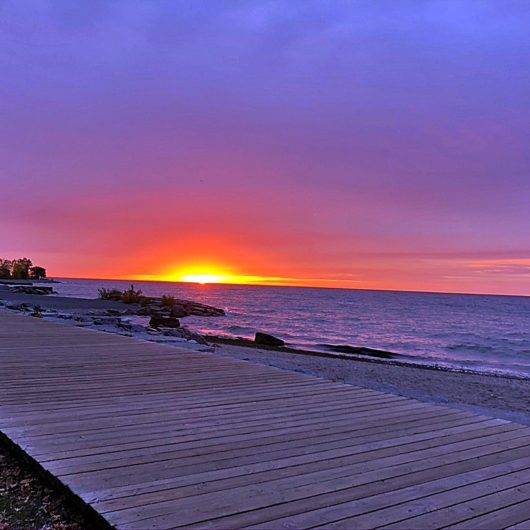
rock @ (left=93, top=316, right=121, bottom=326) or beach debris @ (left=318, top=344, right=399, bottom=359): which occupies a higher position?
rock @ (left=93, top=316, right=121, bottom=326)

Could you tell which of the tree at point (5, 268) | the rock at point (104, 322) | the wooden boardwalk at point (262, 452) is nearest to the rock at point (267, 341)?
the rock at point (104, 322)

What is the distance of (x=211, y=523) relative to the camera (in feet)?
8.29

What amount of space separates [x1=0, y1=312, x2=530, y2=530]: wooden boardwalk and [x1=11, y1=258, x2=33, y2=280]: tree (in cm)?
11694

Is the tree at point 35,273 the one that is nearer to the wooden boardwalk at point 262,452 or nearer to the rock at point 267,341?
the rock at point 267,341

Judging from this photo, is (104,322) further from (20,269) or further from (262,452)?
(20,269)

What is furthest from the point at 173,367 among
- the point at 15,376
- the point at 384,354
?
the point at 384,354

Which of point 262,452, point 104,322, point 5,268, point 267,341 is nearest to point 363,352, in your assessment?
point 267,341

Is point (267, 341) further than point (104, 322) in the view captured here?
Yes

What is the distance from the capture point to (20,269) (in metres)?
113

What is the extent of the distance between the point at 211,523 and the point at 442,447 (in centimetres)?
212

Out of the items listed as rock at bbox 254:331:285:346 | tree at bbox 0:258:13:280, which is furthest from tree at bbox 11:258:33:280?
rock at bbox 254:331:285:346

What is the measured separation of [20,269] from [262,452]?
12193cm

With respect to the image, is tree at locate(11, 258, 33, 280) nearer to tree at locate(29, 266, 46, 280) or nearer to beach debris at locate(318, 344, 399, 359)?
tree at locate(29, 266, 46, 280)

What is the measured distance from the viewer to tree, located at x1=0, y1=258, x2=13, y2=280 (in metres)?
107
